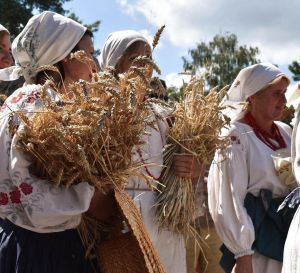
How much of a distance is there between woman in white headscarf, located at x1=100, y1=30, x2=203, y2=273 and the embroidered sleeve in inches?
15.1

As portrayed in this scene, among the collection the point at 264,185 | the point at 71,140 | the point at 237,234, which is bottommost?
the point at 237,234

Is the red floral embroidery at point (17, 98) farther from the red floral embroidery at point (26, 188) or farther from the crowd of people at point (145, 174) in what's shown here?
the red floral embroidery at point (26, 188)

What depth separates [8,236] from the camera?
186 centimetres

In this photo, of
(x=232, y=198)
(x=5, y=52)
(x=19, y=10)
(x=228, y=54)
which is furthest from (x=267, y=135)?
(x=228, y=54)

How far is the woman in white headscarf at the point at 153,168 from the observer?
2.66 metres

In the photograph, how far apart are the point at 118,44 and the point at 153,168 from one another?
651 millimetres

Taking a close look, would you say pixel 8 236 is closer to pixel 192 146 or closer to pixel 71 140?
pixel 71 140

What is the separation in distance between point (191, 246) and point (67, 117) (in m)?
2.28

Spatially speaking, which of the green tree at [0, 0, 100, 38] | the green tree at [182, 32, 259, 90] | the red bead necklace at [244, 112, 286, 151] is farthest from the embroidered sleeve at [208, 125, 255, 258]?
the green tree at [182, 32, 259, 90]

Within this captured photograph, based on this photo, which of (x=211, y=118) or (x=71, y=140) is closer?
(x=71, y=140)

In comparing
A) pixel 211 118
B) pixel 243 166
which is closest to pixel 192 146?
pixel 211 118

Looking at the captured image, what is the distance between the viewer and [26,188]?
1.75m

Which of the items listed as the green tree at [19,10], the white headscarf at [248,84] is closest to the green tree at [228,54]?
the green tree at [19,10]

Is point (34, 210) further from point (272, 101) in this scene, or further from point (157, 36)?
point (272, 101)
